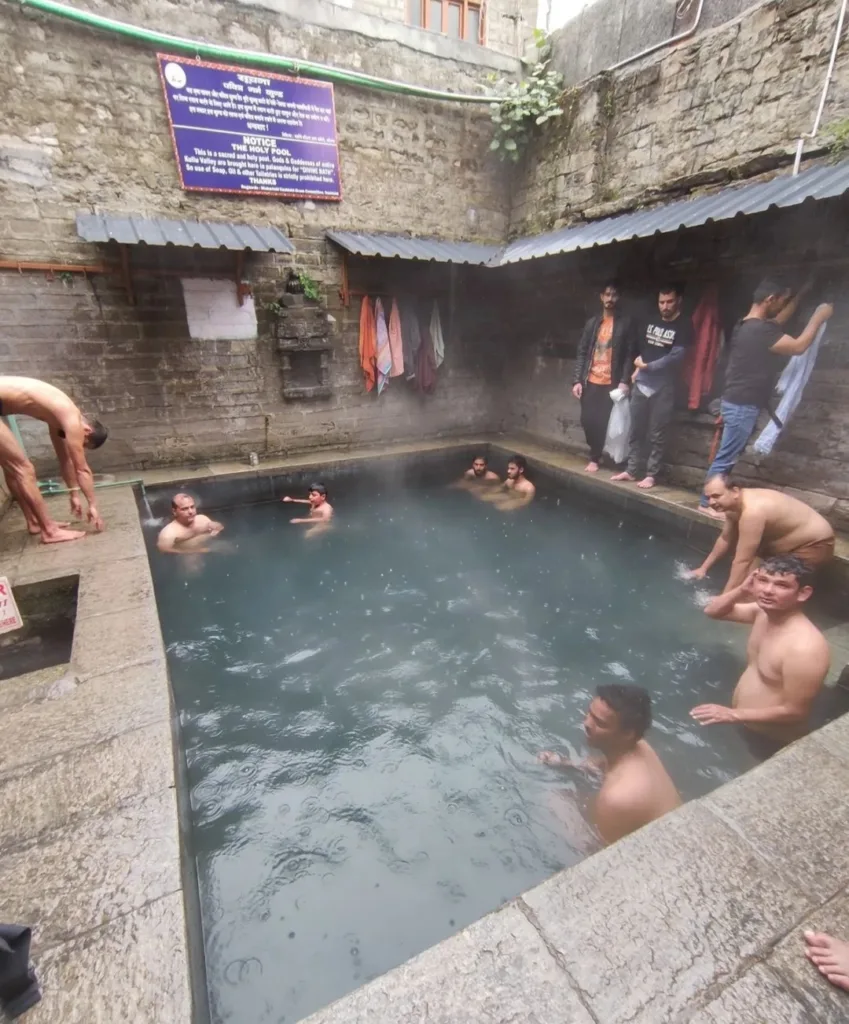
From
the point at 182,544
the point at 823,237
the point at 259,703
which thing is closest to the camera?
the point at 259,703

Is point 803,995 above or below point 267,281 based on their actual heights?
below

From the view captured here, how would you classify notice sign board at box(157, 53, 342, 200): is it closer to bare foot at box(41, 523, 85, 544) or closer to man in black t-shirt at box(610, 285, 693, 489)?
bare foot at box(41, 523, 85, 544)

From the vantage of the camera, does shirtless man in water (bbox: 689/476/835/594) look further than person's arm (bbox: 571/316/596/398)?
No

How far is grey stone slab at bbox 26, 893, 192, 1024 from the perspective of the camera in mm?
1292

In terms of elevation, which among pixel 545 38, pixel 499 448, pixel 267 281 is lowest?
pixel 499 448

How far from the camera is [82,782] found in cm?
203

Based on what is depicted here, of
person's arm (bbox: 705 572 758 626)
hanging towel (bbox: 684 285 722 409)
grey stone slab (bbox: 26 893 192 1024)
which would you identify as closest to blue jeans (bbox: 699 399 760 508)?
hanging towel (bbox: 684 285 722 409)

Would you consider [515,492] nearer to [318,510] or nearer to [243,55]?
[318,510]

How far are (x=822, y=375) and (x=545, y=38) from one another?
266 inches

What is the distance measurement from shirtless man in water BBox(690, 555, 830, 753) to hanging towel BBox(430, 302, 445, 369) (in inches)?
254

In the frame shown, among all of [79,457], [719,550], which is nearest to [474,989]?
[719,550]

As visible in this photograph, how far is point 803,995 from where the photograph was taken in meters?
1.36

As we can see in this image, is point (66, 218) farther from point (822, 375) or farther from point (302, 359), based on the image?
point (822, 375)

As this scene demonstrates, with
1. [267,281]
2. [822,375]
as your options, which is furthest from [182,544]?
[822,375]
